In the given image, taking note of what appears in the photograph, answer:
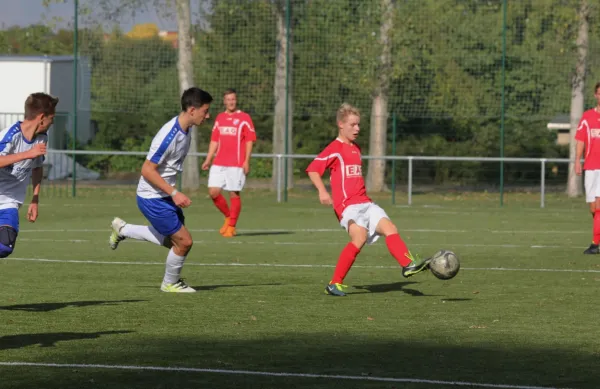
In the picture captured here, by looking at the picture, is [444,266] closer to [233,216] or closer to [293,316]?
[293,316]

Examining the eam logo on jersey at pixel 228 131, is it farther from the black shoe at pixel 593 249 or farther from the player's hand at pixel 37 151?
the player's hand at pixel 37 151

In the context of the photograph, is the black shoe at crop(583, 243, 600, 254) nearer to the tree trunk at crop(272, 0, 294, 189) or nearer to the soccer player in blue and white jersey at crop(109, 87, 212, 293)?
the soccer player in blue and white jersey at crop(109, 87, 212, 293)

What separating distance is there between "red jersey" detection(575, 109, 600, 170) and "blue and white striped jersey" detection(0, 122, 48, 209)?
8162 mm

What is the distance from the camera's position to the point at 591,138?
1519cm

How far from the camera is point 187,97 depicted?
10.6m

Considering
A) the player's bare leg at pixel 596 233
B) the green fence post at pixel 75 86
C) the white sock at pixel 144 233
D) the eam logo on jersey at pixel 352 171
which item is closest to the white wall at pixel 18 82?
the green fence post at pixel 75 86

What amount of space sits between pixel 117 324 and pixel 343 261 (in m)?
2.54

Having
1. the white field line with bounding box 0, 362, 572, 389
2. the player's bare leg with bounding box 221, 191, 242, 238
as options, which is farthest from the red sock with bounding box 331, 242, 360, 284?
the player's bare leg with bounding box 221, 191, 242, 238

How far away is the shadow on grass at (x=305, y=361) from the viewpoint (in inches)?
260

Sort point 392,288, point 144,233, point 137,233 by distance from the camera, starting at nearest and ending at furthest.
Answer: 1. point 144,233
2. point 137,233
3. point 392,288

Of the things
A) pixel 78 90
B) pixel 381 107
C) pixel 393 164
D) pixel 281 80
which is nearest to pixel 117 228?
pixel 393 164

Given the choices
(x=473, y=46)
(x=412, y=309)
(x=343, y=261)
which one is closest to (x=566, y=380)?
(x=412, y=309)

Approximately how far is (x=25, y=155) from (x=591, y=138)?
8.92 meters

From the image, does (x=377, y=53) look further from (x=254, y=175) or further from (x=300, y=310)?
(x=300, y=310)
